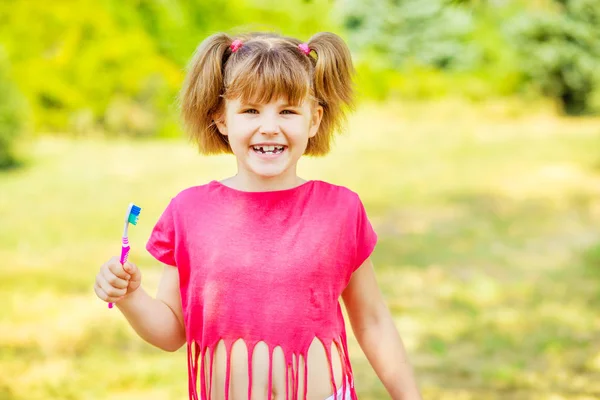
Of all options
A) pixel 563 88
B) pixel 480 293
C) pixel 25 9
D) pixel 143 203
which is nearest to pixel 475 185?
pixel 143 203

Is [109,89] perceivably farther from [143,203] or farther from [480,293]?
[480,293]

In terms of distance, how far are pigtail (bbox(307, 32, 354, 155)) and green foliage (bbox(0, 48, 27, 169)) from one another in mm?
8929

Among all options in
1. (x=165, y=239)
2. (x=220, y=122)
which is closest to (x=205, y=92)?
(x=220, y=122)

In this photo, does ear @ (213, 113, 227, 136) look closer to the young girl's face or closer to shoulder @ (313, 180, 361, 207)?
the young girl's face

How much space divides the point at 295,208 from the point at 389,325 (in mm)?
354

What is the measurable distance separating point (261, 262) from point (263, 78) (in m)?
0.35

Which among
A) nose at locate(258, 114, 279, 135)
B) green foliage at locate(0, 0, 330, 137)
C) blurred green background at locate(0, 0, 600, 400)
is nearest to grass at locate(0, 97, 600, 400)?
blurred green background at locate(0, 0, 600, 400)

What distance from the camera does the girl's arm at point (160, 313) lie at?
1.64 m

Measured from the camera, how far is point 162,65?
14734mm

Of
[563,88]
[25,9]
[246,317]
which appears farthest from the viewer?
[563,88]

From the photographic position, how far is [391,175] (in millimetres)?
11789

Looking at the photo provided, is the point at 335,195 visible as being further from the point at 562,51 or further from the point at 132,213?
the point at 562,51

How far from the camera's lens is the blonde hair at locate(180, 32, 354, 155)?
1.59m

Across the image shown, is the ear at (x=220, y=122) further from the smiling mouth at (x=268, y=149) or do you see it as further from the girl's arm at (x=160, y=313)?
the girl's arm at (x=160, y=313)
